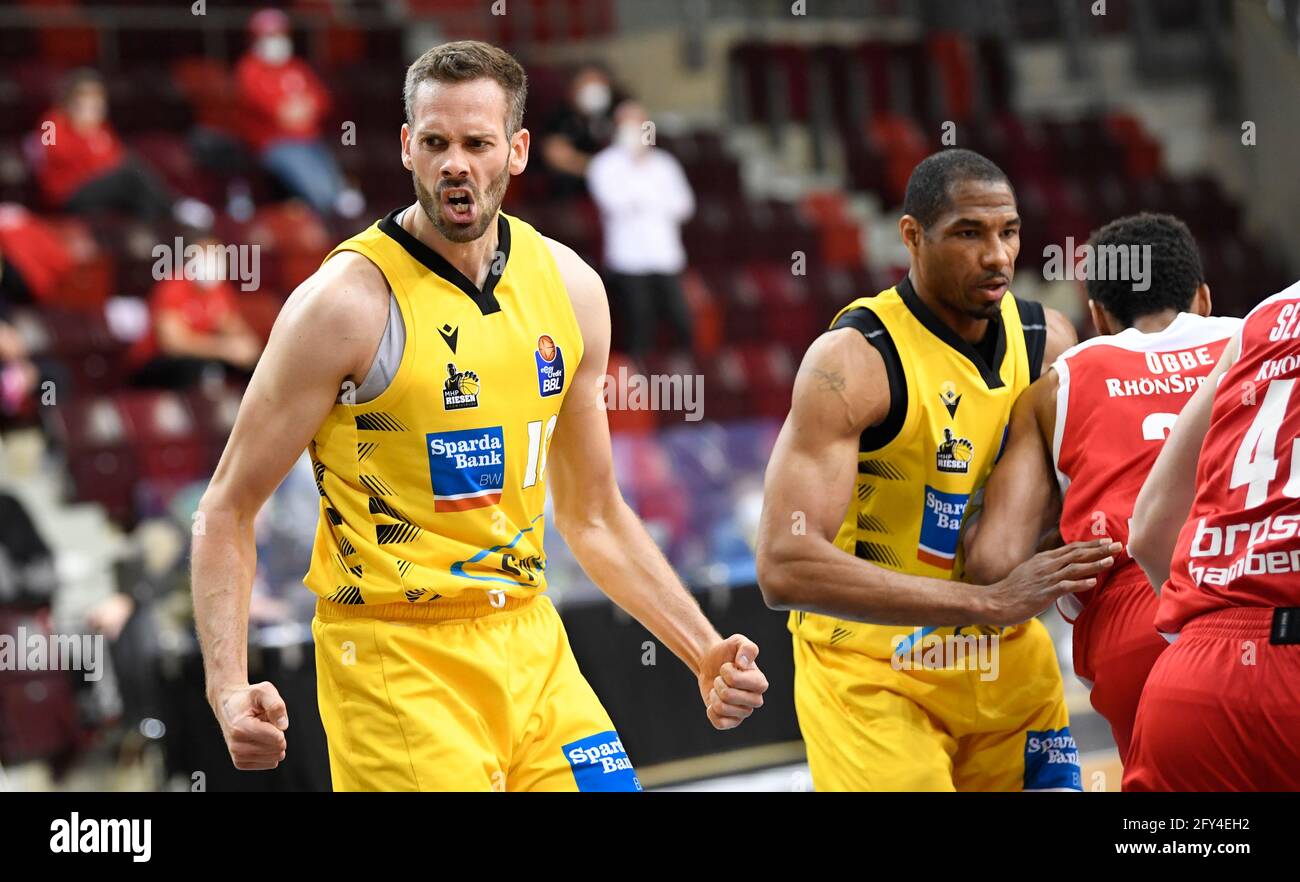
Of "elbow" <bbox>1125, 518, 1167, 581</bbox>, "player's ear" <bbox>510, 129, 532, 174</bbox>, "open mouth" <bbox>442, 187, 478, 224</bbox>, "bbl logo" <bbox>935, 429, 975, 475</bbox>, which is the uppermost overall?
"player's ear" <bbox>510, 129, 532, 174</bbox>

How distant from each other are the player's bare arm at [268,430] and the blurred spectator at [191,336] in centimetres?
617

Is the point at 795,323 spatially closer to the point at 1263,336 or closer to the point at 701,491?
the point at 701,491

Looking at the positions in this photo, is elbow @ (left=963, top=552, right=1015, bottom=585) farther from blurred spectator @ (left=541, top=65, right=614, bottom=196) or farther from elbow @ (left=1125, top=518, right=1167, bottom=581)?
blurred spectator @ (left=541, top=65, right=614, bottom=196)

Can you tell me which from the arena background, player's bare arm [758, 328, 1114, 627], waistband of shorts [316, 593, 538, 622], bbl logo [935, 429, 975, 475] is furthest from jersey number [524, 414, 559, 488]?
the arena background

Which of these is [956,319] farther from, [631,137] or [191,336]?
[631,137]

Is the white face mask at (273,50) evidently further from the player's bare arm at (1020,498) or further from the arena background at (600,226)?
the player's bare arm at (1020,498)

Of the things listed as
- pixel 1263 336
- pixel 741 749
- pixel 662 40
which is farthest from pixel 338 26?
pixel 1263 336

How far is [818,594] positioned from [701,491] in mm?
5744

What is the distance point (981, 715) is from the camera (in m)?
4.41

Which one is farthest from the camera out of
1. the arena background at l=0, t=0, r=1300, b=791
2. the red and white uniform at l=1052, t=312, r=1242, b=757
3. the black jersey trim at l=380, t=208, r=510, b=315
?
the arena background at l=0, t=0, r=1300, b=791

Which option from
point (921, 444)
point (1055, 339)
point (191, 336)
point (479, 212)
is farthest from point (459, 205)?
point (191, 336)

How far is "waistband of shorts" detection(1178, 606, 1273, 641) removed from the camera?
332cm

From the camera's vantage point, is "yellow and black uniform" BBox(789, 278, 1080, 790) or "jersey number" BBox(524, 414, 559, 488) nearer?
"jersey number" BBox(524, 414, 559, 488)

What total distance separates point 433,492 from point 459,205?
622 mm
